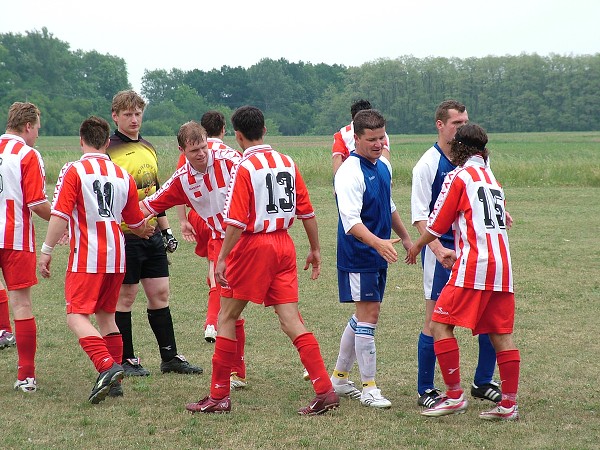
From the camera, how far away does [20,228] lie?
6586 millimetres

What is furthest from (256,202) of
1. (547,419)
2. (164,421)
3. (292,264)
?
(547,419)

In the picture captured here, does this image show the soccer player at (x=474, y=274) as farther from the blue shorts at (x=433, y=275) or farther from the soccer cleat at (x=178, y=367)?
the soccer cleat at (x=178, y=367)

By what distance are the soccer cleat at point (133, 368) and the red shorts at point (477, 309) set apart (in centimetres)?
266

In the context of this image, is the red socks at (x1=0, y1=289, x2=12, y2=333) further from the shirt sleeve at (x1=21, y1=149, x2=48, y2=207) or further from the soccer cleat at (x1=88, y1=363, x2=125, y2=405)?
the soccer cleat at (x1=88, y1=363, x2=125, y2=405)

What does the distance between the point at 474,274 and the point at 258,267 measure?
1.41 meters

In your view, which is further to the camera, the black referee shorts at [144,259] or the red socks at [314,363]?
the black referee shorts at [144,259]

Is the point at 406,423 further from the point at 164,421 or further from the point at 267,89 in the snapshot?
the point at 267,89

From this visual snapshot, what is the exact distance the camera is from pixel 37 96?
275 feet

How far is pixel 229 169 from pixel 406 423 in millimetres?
2351

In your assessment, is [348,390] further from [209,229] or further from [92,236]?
[209,229]

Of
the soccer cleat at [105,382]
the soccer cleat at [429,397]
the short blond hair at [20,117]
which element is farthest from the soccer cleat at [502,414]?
the short blond hair at [20,117]

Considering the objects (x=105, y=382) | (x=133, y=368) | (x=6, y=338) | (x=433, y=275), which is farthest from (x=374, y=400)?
(x=6, y=338)

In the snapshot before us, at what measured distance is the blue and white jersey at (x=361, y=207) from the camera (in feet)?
19.3

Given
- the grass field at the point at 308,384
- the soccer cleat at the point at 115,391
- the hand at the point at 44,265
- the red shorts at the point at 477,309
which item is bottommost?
the grass field at the point at 308,384
